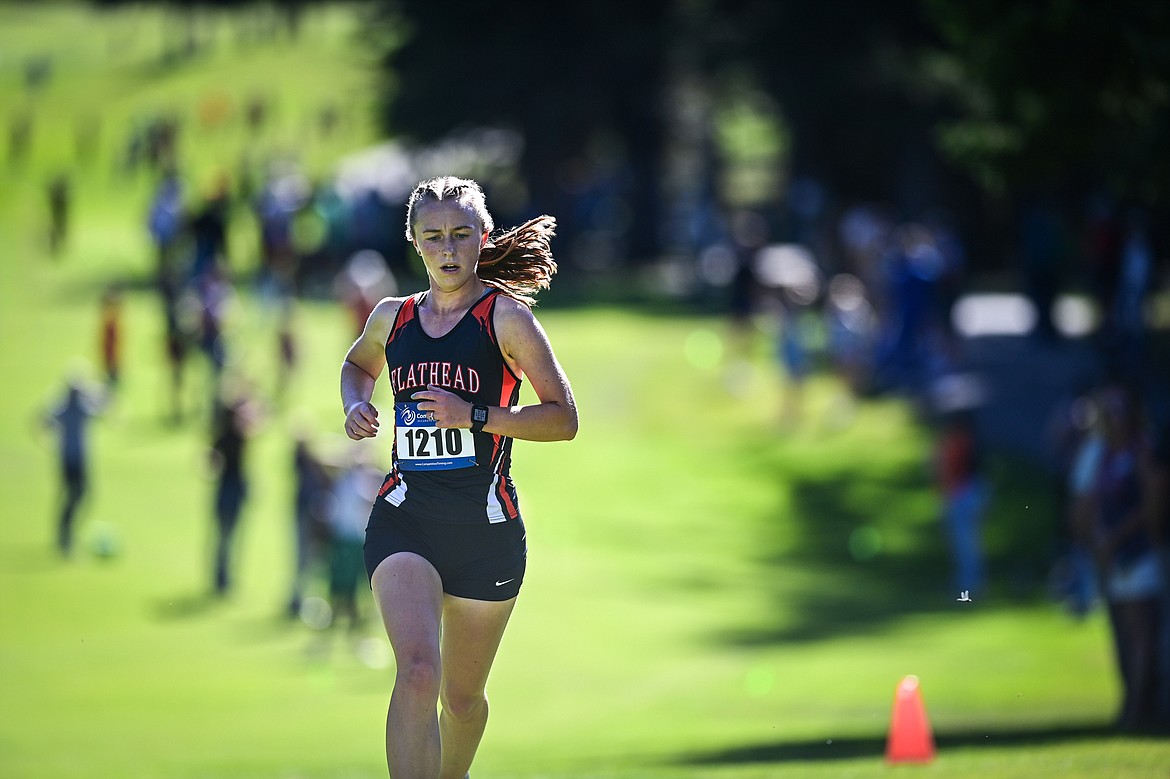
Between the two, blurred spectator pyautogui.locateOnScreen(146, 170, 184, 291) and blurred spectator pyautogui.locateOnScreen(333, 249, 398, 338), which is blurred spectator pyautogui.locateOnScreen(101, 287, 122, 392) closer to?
blurred spectator pyautogui.locateOnScreen(146, 170, 184, 291)

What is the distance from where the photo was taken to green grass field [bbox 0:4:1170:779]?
14.4 m

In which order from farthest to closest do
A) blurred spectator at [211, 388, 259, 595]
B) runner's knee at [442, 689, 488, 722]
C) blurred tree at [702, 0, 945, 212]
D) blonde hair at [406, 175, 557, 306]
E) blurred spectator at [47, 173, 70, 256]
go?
blurred tree at [702, 0, 945, 212], blurred spectator at [47, 173, 70, 256], blurred spectator at [211, 388, 259, 595], blonde hair at [406, 175, 557, 306], runner's knee at [442, 689, 488, 722]

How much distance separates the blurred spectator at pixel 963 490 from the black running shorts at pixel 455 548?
14.0m

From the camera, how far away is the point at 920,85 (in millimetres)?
42594

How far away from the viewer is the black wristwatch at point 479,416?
6664 mm

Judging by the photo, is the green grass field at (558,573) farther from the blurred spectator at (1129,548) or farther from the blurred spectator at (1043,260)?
the blurred spectator at (1043,260)

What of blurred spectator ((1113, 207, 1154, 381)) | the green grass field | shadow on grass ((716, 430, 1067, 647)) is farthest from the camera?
blurred spectator ((1113, 207, 1154, 381))

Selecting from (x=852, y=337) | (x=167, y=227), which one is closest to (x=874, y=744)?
(x=852, y=337)

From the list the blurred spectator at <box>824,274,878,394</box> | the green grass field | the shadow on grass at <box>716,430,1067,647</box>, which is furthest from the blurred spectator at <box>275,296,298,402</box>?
the blurred spectator at <box>824,274,878,394</box>

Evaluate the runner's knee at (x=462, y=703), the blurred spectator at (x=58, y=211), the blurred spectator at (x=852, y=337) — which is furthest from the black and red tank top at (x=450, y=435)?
the blurred spectator at (x=58, y=211)

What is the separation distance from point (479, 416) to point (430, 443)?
226 millimetres

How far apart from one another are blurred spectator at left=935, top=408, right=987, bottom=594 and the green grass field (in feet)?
1.57

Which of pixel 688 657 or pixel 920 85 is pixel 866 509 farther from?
pixel 920 85

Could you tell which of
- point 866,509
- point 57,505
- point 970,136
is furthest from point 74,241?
point 970,136
